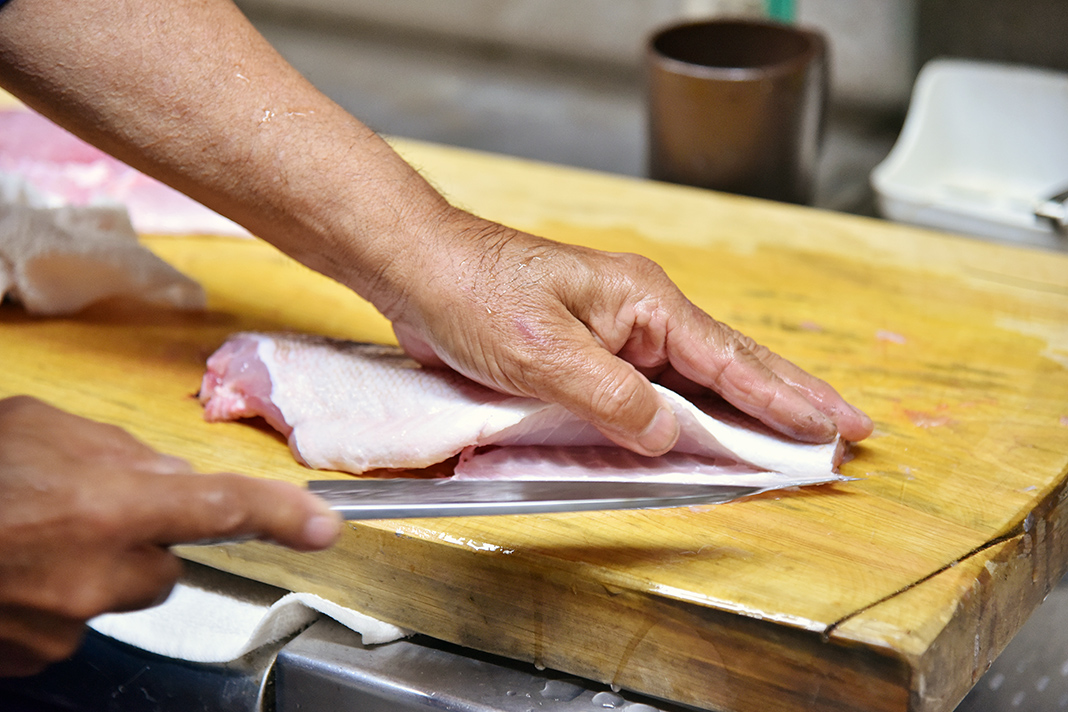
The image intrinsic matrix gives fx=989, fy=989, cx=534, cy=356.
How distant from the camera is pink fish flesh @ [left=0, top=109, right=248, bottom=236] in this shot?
6.44 feet

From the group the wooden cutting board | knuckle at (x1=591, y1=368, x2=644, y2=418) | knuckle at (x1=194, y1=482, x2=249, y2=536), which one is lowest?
the wooden cutting board

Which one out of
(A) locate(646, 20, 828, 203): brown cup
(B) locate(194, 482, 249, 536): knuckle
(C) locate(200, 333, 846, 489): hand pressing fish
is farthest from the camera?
(A) locate(646, 20, 828, 203): brown cup

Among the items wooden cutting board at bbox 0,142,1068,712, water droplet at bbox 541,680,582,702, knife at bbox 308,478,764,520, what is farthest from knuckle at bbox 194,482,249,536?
water droplet at bbox 541,680,582,702

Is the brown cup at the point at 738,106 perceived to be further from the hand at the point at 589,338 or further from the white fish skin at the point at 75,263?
the white fish skin at the point at 75,263

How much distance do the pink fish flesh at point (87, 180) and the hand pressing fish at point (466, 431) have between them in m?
0.64

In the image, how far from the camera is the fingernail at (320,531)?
2.76 feet

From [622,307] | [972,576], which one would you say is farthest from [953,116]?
[972,576]

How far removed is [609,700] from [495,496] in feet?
0.95

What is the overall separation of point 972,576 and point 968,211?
1.06 m

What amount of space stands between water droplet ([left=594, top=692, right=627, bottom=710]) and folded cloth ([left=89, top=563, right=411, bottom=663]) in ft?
0.84

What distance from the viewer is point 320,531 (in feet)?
2.77

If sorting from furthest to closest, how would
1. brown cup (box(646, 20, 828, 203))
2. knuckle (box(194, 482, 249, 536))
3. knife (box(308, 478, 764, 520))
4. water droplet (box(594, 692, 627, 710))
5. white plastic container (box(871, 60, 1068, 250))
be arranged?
1. white plastic container (box(871, 60, 1068, 250))
2. brown cup (box(646, 20, 828, 203))
3. water droplet (box(594, 692, 627, 710))
4. knife (box(308, 478, 764, 520))
5. knuckle (box(194, 482, 249, 536))

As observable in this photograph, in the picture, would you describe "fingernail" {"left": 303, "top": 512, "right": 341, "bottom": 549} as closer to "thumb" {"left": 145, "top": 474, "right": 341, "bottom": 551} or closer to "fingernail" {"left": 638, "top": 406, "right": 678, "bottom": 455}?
"thumb" {"left": 145, "top": 474, "right": 341, "bottom": 551}

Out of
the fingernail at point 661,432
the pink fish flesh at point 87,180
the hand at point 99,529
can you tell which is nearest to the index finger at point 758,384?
the fingernail at point 661,432
